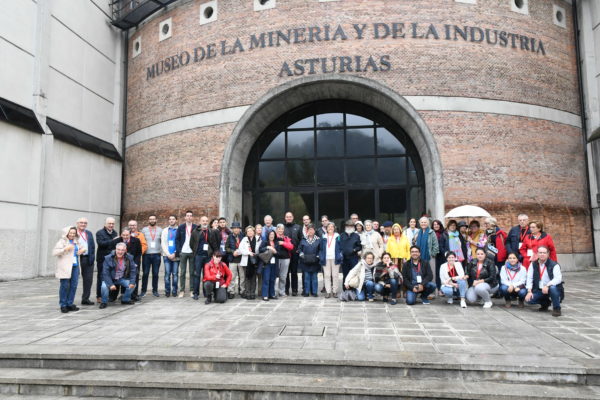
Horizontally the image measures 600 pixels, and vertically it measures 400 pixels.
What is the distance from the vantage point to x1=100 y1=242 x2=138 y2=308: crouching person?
8.47 m

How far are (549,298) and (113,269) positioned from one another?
842cm

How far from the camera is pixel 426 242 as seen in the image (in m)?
9.32

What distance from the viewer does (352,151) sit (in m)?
16.4

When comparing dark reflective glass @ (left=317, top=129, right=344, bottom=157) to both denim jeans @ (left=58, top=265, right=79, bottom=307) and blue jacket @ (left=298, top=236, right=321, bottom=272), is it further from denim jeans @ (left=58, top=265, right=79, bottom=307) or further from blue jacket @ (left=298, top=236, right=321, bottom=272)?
denim jeans @ (left=58, top=265, right=79, bottom=307)

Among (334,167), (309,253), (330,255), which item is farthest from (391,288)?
(334,167)

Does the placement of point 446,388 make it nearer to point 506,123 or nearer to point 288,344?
point 288,344

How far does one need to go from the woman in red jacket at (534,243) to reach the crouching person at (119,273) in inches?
316

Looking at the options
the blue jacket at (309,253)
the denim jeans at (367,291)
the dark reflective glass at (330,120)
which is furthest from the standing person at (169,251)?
the dark reflective glass at (330,120)

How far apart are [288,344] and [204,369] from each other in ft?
3.76

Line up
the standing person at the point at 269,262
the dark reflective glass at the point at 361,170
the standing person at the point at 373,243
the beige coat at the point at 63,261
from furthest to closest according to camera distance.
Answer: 1. the dark reflective glass at the point at 361,170
2. the standing person at the point at 373,243
3. the standing person at the point at 269,262
4. the beige coat at the point at 63,261

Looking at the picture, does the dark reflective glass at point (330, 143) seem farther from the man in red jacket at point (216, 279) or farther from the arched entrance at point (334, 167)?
the man in red jacket at point (216, 279)

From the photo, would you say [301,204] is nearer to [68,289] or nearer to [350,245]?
[350,245]

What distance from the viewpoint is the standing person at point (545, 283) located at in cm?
737

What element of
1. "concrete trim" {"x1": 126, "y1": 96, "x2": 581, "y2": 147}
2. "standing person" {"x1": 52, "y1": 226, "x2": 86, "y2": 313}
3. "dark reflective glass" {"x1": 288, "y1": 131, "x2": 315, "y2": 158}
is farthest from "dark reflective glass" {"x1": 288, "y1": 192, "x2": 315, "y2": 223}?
"standing person" {"x1": 52, "y1": 226, "x2": 86, "y2": 313}
